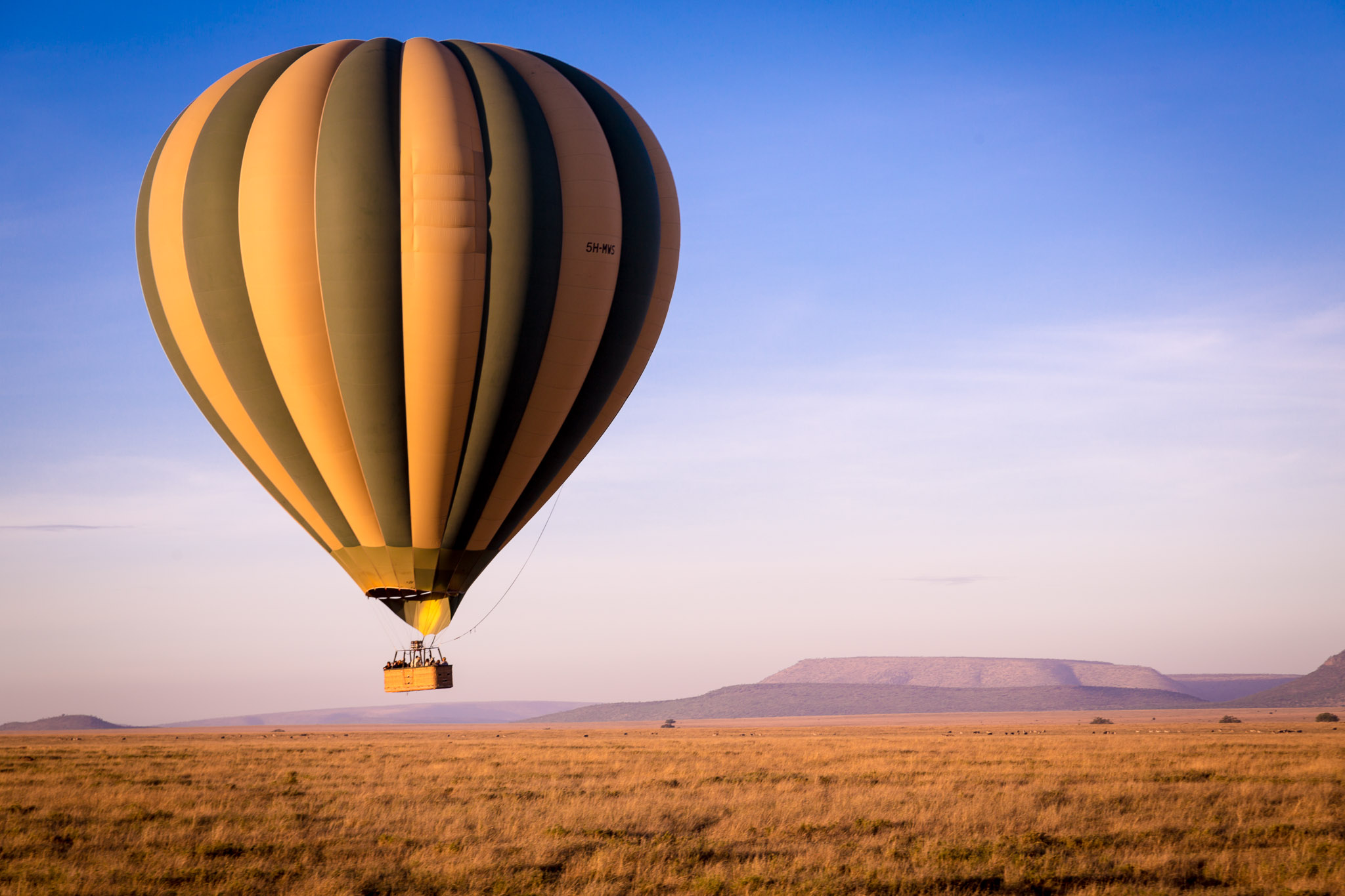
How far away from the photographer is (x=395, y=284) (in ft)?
72.7

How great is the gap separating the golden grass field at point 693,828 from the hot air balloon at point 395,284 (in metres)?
5.41

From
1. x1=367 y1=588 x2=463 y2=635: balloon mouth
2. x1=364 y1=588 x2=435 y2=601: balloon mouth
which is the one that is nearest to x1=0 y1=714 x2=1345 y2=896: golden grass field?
x1=367 y1=588 x2=463 y2=635: balloon mouth

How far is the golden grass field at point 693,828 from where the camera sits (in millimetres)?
16906

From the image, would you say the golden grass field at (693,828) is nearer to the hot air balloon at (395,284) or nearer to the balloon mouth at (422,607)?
the balloon mouth at (422,607)

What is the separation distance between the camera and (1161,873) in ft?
56.0

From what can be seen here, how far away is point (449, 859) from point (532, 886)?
274cm

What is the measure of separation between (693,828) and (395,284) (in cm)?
1255

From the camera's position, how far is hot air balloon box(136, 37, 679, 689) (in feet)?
72.8

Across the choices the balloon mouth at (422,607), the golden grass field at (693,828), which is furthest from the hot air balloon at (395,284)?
the golden grass field at (693,828)

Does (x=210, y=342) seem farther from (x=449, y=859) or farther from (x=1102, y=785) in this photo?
(x=1102, y=785)

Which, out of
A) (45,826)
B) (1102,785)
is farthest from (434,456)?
(1102,785)

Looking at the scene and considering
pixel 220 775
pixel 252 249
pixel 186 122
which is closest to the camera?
pixel 252 249

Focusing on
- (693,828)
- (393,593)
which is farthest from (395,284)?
(693,828)

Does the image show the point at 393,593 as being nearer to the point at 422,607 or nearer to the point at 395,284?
the point at 422,607
